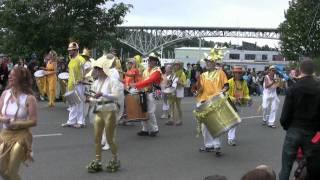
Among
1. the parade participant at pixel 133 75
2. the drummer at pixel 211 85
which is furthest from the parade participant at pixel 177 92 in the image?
the drummer at pixel 211 85

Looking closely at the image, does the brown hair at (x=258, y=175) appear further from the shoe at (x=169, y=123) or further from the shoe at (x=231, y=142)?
the shoe at (x=169, y=123)

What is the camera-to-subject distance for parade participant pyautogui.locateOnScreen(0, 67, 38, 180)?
6398 mm

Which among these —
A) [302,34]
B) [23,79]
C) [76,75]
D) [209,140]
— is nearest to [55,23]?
[76,75]

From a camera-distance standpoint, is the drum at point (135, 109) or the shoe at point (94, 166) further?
the drum at point (135, 109)

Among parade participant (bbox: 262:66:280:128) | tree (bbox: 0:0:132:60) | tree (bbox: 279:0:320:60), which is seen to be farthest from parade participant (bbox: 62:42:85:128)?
tree (bbox: 279:0:320:60)

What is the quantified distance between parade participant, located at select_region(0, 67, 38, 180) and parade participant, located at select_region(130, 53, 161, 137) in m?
5.26

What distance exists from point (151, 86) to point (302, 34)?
156 ft

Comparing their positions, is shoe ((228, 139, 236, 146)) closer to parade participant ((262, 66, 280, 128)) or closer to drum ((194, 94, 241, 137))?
drum ((194, 94, 241, 137))

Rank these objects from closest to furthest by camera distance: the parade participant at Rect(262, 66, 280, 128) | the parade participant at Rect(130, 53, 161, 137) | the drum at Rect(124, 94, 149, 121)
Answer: the parade participant at Rect(130, 53, 161, 137) → the drum at Rect(124, 94, 149, 121) → the parade participant at Rect(262, 66, 280, 128)

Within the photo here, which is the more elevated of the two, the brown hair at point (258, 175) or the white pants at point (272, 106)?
the brown hair at point (258, 175)

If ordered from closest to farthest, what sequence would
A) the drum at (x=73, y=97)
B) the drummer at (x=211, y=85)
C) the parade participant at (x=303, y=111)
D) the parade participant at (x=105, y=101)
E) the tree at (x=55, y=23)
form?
the parade participant at (x=303, y=111), the parade participant at (x=105, y=101), the drummer at (x=211, y=85), the drum at (x=73, y=97), the tree at (x=55, y=23)

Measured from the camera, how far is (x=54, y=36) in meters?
22.9

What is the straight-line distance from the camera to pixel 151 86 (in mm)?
12609

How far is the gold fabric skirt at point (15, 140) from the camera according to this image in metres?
6.40
